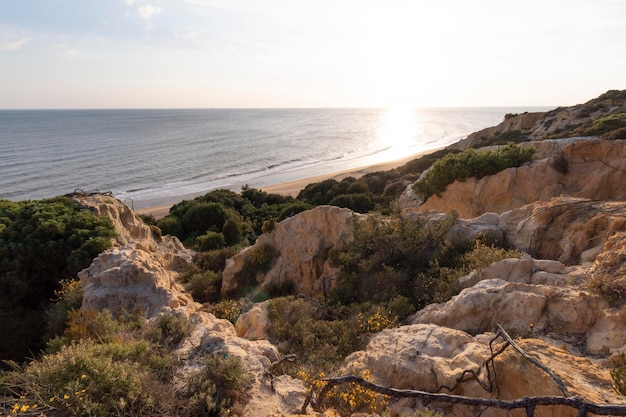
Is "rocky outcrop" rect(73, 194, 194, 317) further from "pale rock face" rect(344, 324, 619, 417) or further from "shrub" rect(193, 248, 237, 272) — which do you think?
"shrub" rect(193, 248, 237, 272)

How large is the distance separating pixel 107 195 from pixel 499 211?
1494 centimetres

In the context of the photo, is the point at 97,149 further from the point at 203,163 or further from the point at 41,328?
the point at 41,328

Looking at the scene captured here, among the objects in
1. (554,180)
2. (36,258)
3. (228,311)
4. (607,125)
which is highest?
(607,125)

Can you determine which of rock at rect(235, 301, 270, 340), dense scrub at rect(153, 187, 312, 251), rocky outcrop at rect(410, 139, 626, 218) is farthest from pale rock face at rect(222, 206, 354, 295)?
dense scrub at rect(153, 187, 312, 251)

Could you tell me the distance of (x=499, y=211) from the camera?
548 inches

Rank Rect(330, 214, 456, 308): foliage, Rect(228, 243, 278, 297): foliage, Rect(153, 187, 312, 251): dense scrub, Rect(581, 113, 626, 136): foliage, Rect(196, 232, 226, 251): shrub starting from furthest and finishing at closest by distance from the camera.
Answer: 1. Rect(581, 113, 626, 136): foliage
2. Rect(153, 187, 312, 251): dense scrub
3. Rect(196, 232, 226, 251): shrub
4. Rect(228, 243, 278, 297): foliage
5. Rect(330, 214, 456, 308): foliage

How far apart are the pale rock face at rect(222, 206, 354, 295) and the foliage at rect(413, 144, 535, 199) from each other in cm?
613

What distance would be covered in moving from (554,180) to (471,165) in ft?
9.57

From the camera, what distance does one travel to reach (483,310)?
20.1ft

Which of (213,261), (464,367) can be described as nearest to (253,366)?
(464,367)

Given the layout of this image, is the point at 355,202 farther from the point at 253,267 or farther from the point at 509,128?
the point at 509,128

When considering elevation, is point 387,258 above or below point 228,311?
above

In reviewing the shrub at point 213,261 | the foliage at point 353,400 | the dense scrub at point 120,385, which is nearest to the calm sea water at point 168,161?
the shrub at point 213,261

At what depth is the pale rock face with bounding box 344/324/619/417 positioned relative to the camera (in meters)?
3.95
